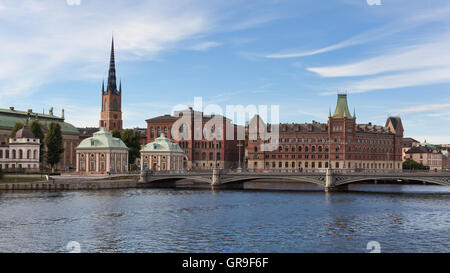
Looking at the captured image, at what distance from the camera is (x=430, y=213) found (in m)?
67.1

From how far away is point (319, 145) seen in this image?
176875 mm

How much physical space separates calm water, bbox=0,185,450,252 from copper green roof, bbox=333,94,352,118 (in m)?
90.5

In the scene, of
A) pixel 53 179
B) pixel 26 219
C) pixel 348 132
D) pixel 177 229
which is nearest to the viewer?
pixel 177 229

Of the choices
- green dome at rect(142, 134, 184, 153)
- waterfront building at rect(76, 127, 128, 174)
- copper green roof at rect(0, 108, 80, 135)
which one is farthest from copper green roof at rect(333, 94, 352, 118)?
copper green roof at rect(0, 108, 80, 135)

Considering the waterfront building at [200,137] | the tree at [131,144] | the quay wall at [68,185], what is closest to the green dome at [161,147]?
the tree at [131,144]

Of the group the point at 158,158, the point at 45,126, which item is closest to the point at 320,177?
the point at 158,158

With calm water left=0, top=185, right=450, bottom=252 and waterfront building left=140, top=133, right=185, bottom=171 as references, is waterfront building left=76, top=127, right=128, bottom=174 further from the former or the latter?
calm water left=0, top=185, right=450, bottom=252

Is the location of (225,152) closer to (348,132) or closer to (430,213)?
(348,132)

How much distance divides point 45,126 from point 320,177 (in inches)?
3981

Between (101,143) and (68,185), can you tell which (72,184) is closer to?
(68,185)

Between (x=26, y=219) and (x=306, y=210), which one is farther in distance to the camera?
(x=306, y=210)
